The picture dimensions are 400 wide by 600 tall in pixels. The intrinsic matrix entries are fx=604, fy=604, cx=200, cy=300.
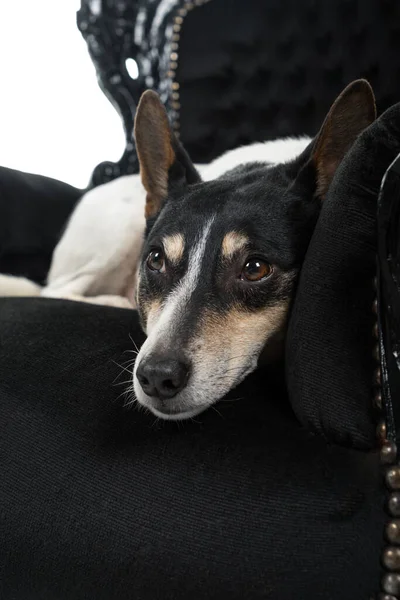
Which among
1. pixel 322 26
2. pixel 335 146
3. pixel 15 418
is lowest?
pixel 15 418

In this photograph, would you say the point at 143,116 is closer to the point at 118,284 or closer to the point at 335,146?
the point at 335,146

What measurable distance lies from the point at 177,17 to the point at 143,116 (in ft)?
3.55

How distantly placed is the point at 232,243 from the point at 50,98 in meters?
2.60

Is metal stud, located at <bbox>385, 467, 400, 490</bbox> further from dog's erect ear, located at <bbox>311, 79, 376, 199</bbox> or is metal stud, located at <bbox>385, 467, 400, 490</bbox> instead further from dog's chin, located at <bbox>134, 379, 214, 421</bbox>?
dog's erect ear, located at <bbox>311, 79, 376, 199</bbox>

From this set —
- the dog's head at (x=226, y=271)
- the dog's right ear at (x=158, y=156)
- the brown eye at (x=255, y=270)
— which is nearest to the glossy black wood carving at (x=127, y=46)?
the dog's right ear at (x=158, y=156)

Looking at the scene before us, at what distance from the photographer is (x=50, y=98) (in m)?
3.40

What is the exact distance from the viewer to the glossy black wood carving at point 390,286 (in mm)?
826

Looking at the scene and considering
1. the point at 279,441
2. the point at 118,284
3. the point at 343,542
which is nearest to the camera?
the point at 343,542

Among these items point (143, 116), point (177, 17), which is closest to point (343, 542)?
point (143, 116)

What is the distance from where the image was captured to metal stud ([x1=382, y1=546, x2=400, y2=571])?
31.8 inches

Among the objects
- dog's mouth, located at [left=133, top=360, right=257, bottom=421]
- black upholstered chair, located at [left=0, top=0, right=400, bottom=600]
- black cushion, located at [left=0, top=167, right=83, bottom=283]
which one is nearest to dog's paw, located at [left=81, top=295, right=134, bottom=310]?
black cushion, located at [left=0, top=167, right=83, bottom=283]

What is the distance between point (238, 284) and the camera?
118cm

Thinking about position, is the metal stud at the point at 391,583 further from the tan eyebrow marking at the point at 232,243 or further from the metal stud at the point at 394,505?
the tan eyebrow marking at the point at 232,243

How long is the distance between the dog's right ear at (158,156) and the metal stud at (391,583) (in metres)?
1.02
